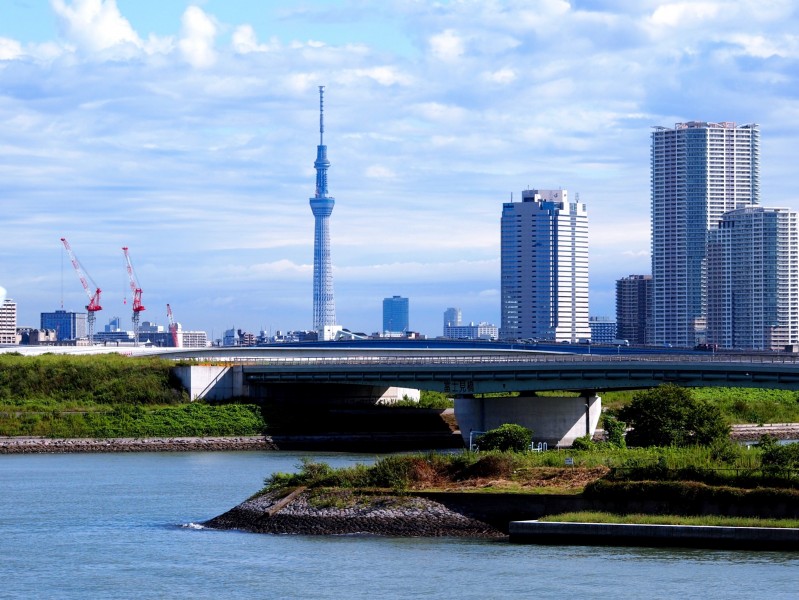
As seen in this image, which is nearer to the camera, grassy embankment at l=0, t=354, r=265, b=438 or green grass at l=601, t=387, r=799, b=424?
grassy embankment at l=0, t=354, r=265, b=438

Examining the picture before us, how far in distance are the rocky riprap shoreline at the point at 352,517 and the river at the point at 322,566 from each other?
35.0 inches

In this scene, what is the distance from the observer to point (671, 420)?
73.2 metres

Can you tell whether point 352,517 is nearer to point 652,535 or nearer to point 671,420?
point 652,535

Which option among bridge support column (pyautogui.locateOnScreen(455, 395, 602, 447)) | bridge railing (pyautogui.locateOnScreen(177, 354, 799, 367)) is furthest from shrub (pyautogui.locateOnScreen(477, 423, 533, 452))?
bridge support column (pyautogui.locateOnScreen(455, 395, 602, 447))

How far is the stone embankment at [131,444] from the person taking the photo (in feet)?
326

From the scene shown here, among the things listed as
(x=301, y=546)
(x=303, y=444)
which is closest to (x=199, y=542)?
(x=301, y=546)

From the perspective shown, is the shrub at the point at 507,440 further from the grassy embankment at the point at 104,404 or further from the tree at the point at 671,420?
the grassy embankment at the point at 104,404

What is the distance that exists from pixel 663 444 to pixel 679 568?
1008 inches

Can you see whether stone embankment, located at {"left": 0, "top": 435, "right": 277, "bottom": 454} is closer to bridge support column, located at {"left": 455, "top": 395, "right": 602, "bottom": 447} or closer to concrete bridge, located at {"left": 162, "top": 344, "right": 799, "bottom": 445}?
concrete bridge, located at {"left": 162, "top": 344, "right": 799, "bottom": 445}

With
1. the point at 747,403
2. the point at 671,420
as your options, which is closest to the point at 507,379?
the point at 671,420

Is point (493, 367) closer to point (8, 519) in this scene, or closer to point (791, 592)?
point (8, 519)

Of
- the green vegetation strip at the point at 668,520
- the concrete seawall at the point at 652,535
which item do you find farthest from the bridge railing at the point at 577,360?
the concrete seawall at the point at 652,535

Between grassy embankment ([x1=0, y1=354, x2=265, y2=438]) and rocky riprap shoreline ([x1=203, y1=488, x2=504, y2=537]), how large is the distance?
5028 cm

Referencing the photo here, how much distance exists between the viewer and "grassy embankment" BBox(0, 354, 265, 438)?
10612cm
